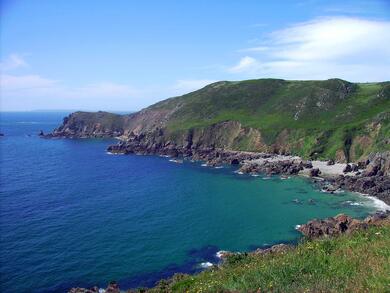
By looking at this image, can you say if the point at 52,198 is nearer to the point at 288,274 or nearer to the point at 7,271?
the point at 7,271

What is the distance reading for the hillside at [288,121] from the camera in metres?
123

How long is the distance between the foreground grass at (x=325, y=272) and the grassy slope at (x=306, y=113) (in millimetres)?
95979

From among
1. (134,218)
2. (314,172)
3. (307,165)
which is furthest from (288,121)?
(134,218)

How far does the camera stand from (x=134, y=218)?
233 ft

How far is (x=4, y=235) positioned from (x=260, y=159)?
85042mm

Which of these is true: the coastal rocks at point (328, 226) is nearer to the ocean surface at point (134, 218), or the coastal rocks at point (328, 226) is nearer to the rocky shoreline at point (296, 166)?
the ocean surface at point (134, 218)

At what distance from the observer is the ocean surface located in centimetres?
5006

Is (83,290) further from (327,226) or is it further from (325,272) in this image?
(327,226)

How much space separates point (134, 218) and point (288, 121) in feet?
312

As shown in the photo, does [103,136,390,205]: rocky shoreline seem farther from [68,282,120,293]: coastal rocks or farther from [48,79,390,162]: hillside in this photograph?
[68,282,120,293]: coastal rocks

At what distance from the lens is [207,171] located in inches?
4604

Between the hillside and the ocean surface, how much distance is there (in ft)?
90.5

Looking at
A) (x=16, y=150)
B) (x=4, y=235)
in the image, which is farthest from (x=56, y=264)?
(x=16, y=150)

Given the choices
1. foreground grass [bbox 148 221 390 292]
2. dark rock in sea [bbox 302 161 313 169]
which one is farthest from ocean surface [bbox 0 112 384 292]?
foreground grass [bbox 148 221 390 292]
